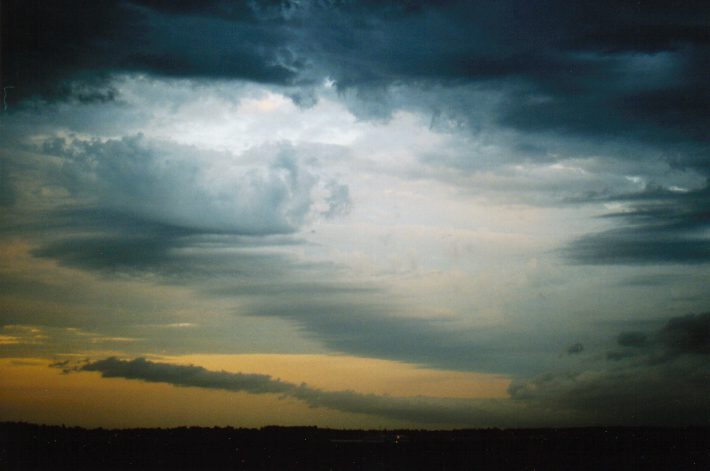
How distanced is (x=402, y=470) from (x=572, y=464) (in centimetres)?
5274

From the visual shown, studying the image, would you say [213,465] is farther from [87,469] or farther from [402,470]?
[402,470]

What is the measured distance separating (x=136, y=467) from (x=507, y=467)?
95.3 meters

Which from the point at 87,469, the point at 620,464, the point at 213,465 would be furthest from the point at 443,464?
the point at 87,469

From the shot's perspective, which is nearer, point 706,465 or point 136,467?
point 136,467

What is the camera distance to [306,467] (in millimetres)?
180625

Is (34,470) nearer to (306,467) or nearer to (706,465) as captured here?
(306,467)

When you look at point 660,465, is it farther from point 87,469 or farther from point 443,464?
point 87,469

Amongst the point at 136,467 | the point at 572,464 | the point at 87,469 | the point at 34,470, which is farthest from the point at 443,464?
the point at 34,470

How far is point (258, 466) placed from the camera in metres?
192

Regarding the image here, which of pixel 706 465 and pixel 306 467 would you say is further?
pixel 706 465

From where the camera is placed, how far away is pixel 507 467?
183 m

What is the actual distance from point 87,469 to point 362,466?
6992 centimetres

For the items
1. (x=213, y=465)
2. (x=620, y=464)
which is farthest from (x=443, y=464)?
(x=213, y=465)

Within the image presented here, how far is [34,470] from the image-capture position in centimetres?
18250
